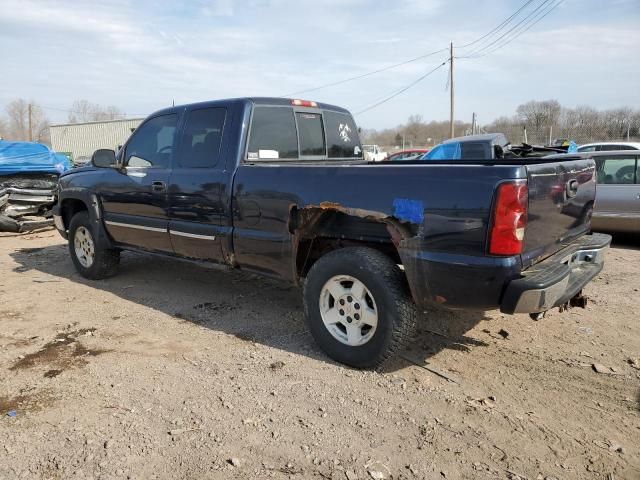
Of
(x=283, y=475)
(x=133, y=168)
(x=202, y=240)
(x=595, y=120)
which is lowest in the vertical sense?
(x=283, y=475)

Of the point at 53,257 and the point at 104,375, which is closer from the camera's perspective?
the point at 104,375

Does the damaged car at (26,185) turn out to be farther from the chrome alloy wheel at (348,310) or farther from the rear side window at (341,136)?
the chrome alloy wheel at (348,310)

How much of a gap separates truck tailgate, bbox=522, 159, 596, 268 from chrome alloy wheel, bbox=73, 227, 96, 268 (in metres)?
4.97

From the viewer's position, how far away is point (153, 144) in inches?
205

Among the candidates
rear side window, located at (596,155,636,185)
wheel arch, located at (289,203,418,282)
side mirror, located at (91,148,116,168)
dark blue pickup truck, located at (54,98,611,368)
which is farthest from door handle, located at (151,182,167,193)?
rear side window, located at (596,155,636,185)

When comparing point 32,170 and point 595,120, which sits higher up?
point 595,120

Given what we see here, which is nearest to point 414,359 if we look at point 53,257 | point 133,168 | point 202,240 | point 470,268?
point 470,268

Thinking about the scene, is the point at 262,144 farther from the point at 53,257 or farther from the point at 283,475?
the point at 53,257

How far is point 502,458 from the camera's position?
260 cm

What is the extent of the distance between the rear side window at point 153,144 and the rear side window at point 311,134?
1.26m

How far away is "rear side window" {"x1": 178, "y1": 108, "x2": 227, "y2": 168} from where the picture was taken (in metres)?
4.49

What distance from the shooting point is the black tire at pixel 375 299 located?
333 cm

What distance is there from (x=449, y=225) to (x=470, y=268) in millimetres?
280

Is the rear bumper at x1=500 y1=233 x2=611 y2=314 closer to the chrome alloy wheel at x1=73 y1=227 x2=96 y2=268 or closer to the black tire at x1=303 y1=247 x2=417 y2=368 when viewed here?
the black tire at x1=303 y1=247 x2=417 y2=368
